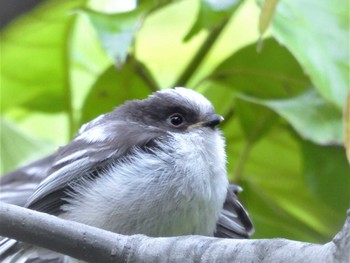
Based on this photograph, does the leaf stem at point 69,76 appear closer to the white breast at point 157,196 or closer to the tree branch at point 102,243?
the white breast at point 157,196

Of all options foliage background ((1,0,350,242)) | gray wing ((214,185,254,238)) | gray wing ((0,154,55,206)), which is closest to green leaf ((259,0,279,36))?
foliage background ((1,0,350,242))

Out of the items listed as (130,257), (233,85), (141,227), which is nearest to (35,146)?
(233,85)

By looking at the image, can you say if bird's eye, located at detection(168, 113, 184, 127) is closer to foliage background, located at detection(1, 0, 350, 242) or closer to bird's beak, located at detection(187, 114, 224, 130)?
bird's beak, located at detection(187, 114, 224, 130)

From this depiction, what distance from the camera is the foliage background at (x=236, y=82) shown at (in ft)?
6.00

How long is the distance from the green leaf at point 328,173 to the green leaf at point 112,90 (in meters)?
0.42

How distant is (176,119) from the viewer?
1770 mm

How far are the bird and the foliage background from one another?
162 millimetres

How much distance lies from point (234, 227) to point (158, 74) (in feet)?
2.15

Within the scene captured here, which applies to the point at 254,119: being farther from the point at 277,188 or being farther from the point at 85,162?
the point at 85,162

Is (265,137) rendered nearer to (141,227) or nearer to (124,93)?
(124,93)

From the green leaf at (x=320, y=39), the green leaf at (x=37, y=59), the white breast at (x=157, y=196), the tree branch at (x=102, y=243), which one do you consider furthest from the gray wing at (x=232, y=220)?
the green leaf at (x=37, y=59)

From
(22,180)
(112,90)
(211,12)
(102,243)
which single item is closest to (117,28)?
(211,12)

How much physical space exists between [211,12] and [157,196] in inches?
18.3

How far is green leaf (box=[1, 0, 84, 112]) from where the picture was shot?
225 cm
